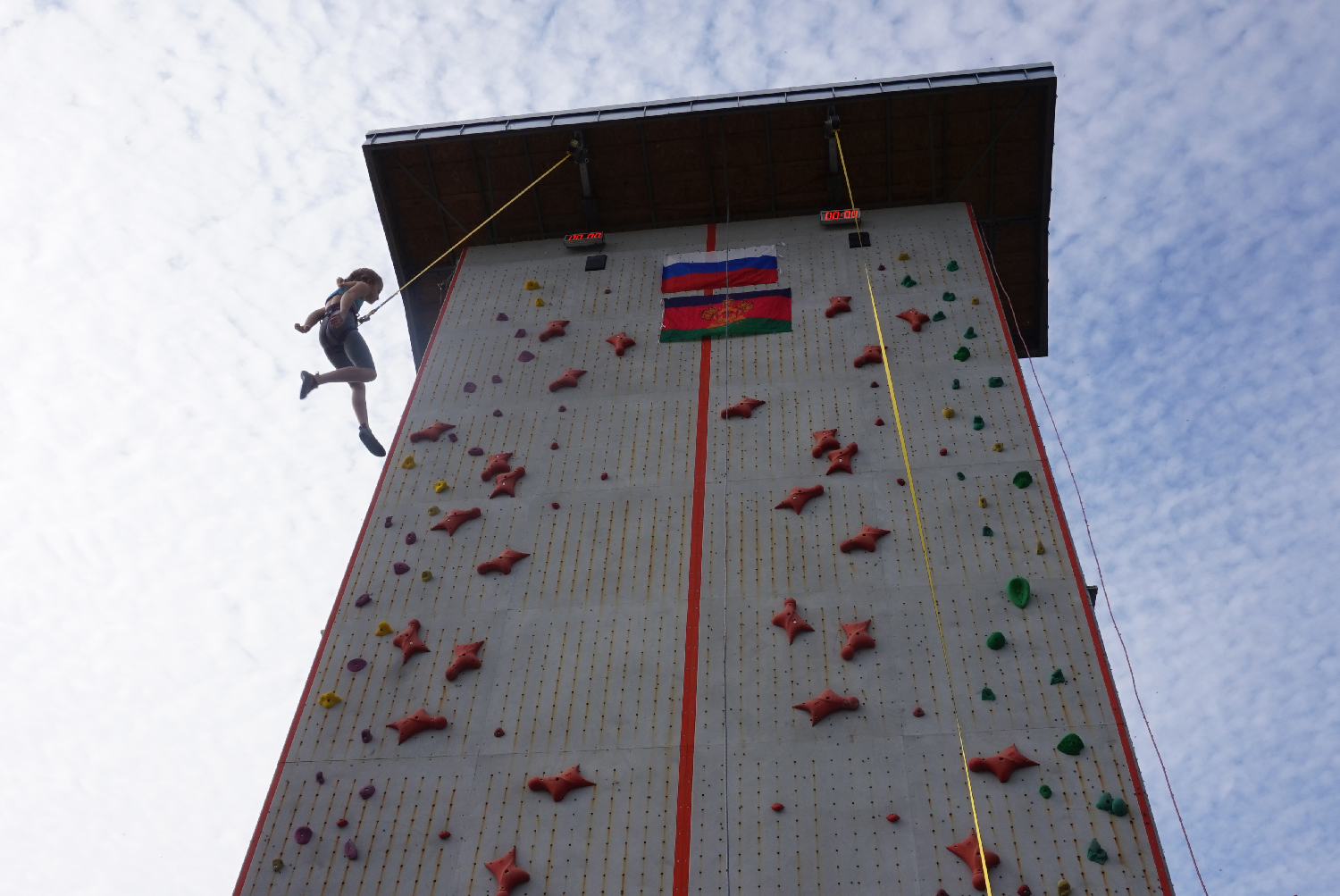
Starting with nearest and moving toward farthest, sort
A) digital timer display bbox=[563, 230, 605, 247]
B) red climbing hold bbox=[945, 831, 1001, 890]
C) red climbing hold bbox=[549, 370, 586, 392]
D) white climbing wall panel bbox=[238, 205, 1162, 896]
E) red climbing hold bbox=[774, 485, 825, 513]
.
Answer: red climbing hold bbox=[945, 831, 1001, 890] < white climbing wall panel bbox=[238, 205, 1162, 896] < red climbing hold bbox=[774, 485, 825, 513] < red climbing hold bbox=[549, 370, 586, 392] < digital timer display bbox=[563, 230, 605, 247]

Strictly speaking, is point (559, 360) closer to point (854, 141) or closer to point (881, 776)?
point (854, 141)

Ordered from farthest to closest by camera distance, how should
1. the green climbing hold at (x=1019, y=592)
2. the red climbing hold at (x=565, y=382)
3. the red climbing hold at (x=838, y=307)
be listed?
the red climbing hold at (x=838, y=307)
the red climbing hold at (x=565, y=382)
the green climbing hold at (x=1019, y=592)

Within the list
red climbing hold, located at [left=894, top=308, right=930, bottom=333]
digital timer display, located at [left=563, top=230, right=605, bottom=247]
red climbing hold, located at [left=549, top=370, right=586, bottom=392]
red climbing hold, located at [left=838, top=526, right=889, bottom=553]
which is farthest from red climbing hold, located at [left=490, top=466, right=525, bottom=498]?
red climbing hold, located at [left=894, top=308, right=930, bottom=333]

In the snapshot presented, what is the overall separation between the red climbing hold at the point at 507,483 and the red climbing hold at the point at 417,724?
2951mm

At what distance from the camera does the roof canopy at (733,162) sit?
54.0ft

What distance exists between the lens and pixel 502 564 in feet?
39.0

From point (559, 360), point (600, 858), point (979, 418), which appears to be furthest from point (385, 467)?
point (979, 418)

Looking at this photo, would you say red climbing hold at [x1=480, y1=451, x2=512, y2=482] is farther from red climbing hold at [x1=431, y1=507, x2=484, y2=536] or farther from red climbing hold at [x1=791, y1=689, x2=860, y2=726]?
red climbing hold at [x1=791, y1=689, x2=860, y2=726]

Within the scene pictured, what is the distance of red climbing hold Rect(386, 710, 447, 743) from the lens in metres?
10.5

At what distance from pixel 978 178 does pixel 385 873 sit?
12.7 meters

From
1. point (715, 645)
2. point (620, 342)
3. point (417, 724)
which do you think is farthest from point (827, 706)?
point (620, 342)

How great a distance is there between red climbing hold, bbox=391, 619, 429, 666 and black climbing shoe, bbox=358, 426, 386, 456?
3.04 metres

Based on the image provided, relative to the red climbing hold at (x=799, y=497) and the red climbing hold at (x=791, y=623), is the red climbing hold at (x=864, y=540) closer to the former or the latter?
the red climbing hold at (x=799, y=497)

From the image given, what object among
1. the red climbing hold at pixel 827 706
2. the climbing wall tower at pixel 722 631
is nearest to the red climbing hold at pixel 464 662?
the climbing wall tower at pixel 722 631
